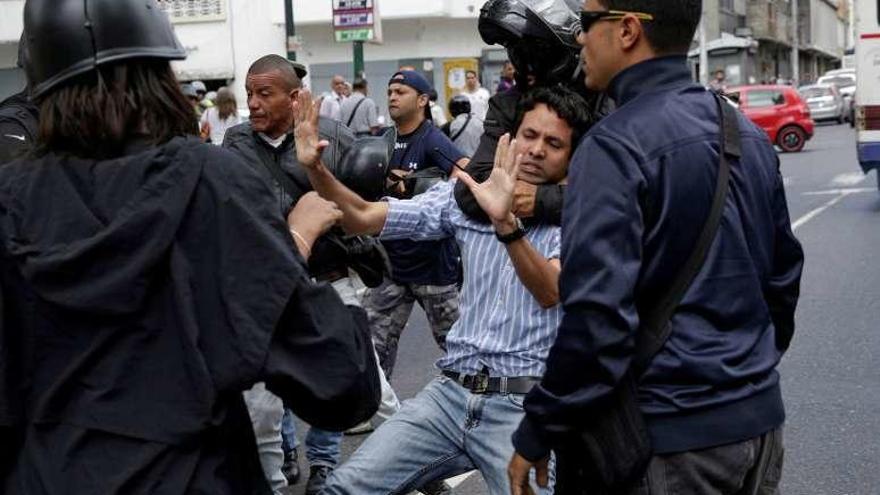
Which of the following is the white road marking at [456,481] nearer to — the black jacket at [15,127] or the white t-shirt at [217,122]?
the black jacket at [15,127]

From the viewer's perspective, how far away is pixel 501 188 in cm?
322

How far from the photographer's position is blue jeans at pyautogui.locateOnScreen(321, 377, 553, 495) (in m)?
3.37

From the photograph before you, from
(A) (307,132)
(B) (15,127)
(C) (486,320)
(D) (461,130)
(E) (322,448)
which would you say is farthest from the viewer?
(D) (461,130)

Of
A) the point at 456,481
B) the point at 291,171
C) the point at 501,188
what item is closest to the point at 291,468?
the point at 456,481

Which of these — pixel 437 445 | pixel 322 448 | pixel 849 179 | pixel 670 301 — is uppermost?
pixel 670 301

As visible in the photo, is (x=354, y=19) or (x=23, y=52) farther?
(x=354, y=19)

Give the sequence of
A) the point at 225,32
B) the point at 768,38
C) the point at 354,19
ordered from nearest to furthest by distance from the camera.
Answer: the point at 354,19
the point at 225,32
the point at 768,38

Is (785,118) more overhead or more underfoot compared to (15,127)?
more underfoot

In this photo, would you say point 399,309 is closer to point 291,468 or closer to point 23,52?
point 291,468

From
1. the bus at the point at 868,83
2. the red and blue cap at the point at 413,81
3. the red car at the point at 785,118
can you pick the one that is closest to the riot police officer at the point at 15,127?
the red and blue cap at the point at 413,81

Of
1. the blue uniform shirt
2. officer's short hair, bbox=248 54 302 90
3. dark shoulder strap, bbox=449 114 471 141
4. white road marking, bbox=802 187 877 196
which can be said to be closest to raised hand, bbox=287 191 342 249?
officer's short hair, bbox=248 54 302 90

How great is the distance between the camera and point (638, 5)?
2660 mm

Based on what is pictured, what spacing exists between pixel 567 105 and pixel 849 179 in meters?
18.3

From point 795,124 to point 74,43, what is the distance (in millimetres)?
28483
